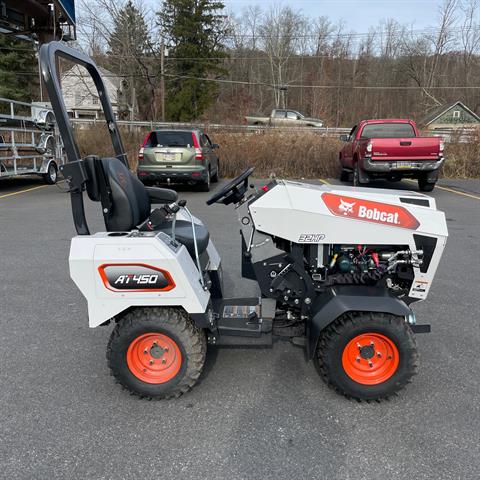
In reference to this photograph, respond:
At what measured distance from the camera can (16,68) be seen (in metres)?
36.5

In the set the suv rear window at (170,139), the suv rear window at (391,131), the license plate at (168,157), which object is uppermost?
the suv rear window at (391,131)

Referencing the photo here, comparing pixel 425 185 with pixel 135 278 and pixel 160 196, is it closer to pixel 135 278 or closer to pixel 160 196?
pixel 160 196

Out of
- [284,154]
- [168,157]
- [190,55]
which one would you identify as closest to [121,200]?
[168,157]

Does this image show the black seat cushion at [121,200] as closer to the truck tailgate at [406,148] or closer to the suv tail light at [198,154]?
the suv tail light at [198,154]

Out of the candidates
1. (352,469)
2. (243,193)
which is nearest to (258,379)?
(352,469)

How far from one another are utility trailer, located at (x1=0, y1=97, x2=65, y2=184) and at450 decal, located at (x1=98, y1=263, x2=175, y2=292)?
942 centimetres

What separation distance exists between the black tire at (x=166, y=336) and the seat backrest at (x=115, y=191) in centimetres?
65

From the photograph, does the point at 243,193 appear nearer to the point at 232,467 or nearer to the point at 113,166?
the point at 113,166

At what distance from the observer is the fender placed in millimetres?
2453

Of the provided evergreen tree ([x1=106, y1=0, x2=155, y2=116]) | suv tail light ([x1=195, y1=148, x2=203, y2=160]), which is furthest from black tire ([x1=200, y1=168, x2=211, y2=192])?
evergreen tree ([x1=106, y1=0, x2=155, y2=116])

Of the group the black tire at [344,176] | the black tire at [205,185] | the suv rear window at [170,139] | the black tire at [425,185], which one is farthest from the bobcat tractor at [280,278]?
the black tire at [344,176]

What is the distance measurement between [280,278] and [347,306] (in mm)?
491

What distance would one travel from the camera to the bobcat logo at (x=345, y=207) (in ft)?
8.37

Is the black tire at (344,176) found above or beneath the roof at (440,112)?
beneath
